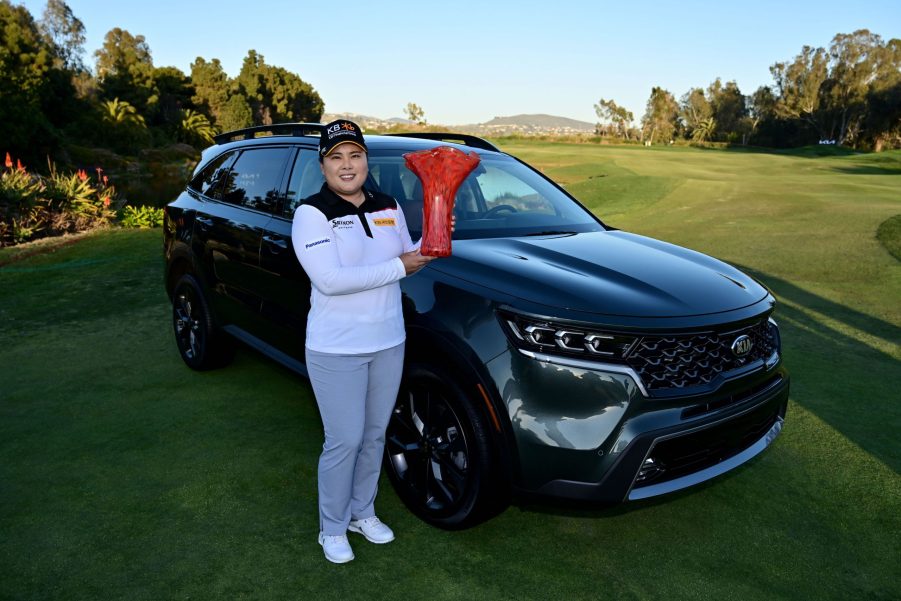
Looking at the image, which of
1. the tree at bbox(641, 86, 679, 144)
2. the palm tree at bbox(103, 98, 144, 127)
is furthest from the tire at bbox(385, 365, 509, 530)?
the tree at bbox(641, 86, 679, 144)

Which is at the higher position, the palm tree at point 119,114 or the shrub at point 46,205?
the palm tree at point 119,114

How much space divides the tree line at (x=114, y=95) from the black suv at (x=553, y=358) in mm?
41477

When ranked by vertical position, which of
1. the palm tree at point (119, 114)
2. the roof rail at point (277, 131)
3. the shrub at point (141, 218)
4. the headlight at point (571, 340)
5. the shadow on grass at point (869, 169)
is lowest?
the shadow on grass at point (869, 169)

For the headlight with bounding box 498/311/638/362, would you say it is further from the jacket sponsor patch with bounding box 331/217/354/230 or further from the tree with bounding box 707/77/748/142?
the tree with bounding box 707/77/748/142

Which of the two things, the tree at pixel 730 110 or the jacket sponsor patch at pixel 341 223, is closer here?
the jacket sponsor patch at pixel 341 223

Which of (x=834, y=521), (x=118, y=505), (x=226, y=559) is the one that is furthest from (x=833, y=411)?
(x=118, y=505)

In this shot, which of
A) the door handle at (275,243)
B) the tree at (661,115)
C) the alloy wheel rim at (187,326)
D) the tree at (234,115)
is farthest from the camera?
the tree at (661,115)

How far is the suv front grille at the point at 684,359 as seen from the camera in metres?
2.59

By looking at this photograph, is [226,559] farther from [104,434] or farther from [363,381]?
[104,434]

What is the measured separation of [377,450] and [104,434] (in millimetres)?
2160

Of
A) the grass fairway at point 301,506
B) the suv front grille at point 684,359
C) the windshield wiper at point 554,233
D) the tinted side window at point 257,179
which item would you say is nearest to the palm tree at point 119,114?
the grass fairway at point 301,506

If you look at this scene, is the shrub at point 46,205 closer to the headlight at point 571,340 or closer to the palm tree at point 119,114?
the headlight at point 571,340

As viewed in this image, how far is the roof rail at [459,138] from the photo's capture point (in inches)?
192

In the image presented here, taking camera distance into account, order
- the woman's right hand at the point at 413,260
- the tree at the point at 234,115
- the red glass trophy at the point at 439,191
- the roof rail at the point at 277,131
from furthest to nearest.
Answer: the tree at the point at 234,115, the roof rail at the point at 277,131, the woman's right hand at the point at 413,260, the red glass trophy at the point at 439,191
